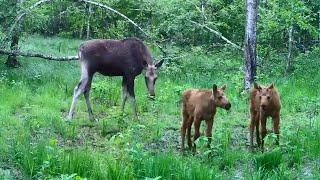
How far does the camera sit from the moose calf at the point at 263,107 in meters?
8.91

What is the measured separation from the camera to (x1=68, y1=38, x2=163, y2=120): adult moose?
11859 millimetres

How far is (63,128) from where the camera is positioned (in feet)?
33.8

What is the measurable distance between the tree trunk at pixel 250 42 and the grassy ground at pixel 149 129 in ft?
1.66

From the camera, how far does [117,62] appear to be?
39.9ft

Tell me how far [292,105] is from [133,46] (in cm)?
399

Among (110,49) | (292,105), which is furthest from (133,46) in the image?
(292,105)

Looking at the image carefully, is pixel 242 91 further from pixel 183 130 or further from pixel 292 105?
pixel 183 130

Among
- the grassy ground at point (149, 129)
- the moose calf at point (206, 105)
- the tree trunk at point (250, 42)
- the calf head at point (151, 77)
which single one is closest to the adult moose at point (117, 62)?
the calf head at point (151, 77)

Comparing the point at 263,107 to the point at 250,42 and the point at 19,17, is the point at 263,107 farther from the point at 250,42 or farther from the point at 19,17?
the point at 19,17

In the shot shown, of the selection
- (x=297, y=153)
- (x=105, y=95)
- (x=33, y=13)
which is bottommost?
(x=297, y=153)

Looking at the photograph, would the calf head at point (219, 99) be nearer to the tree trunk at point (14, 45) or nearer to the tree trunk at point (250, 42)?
the tree trunk at point (250, 42)

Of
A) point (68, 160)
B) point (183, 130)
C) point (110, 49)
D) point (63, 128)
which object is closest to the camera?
point (68, 160)

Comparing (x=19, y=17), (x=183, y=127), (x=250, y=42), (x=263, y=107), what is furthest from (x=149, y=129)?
A: (x=19, y=17)

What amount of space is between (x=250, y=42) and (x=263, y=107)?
4751 mm
